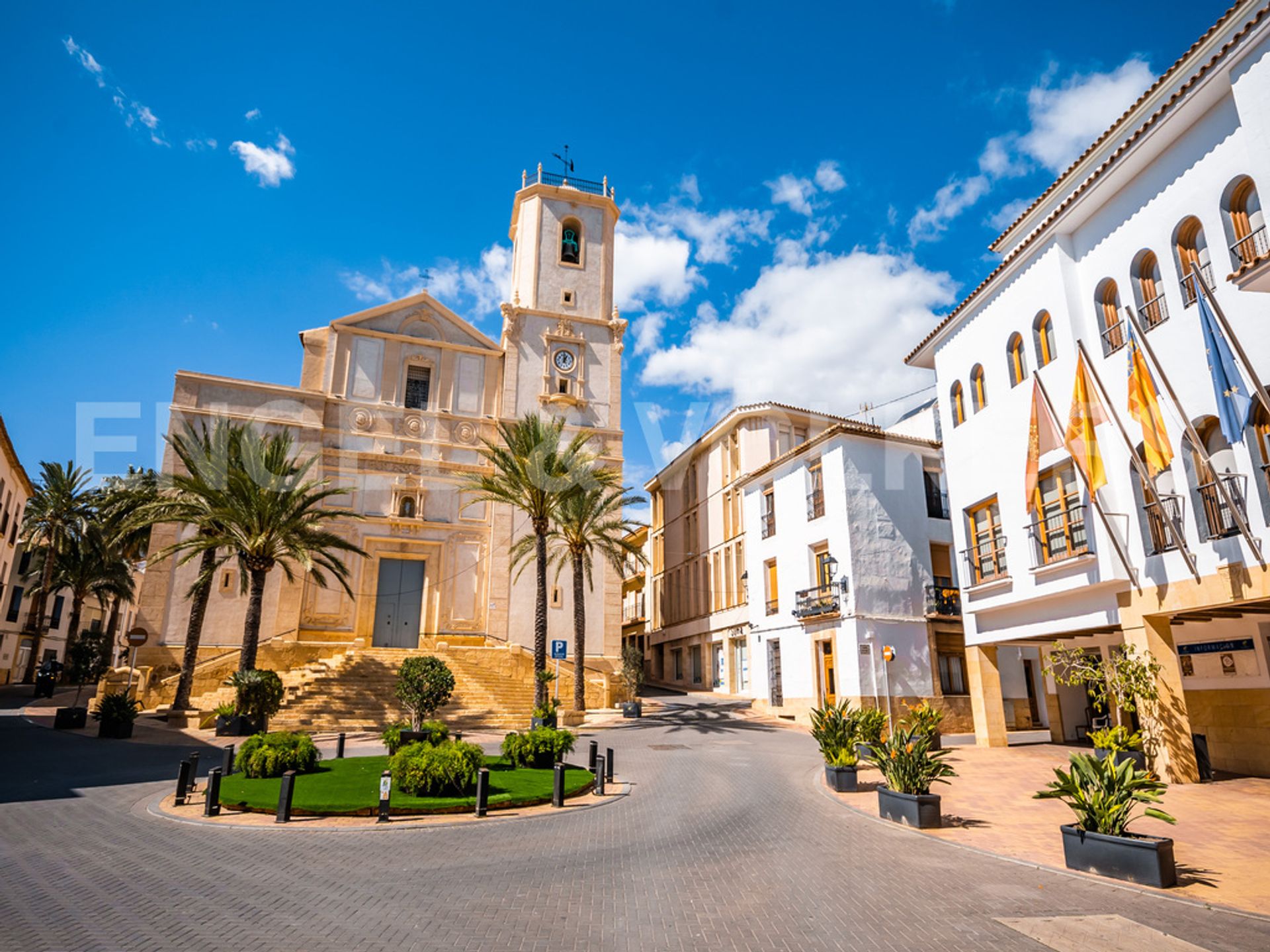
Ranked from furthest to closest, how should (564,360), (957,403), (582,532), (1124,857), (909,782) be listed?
1. (564,360)
2. (582,532)
3. (957,403)
4. (909,782)
5. (1124,857)

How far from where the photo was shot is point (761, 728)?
2578cm

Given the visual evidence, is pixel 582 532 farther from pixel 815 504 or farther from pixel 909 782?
pixel 909 782

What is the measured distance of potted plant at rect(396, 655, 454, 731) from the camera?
2020 centimetres

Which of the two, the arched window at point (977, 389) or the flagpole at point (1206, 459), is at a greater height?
the arched window at point (977, 389)

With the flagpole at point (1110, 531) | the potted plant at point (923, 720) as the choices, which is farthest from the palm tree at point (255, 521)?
the flagpole at point (1110, 531)

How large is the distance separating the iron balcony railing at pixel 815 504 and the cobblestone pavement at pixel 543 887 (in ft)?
53.0

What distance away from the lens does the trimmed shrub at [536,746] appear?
640 inches

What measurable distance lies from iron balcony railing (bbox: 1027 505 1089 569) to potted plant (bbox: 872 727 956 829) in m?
7.44

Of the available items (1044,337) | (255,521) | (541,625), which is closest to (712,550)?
(541,625)

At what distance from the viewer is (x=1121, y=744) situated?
41.7ft

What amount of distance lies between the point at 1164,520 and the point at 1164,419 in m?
1.92

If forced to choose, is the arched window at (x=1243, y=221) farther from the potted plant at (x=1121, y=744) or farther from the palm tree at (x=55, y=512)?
the palm tree at (x=55, y=512)

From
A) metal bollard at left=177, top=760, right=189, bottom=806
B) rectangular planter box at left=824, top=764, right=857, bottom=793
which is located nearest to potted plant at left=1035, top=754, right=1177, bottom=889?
rectangular planter box at left=824, top=764, right=857, bottom=793

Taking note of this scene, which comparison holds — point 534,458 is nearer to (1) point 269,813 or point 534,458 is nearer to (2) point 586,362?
(2) point 586,362
